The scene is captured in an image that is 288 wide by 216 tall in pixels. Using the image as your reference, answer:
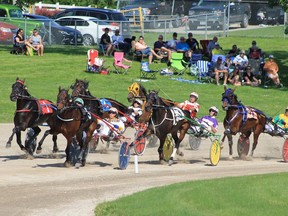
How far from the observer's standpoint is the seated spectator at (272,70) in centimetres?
3700

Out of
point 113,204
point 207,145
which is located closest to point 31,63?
point 207,145

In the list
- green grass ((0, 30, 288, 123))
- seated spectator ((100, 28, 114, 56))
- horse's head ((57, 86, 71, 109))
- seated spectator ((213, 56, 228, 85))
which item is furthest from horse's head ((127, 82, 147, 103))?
seated spectator ((100, 28, 114, 56))

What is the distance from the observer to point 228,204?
1449 cm

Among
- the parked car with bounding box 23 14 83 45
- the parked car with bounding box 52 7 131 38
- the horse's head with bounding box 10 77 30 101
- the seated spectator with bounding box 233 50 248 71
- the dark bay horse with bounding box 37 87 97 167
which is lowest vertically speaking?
the dark bay horse with bounding box 37 87 97 167

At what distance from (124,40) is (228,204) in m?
26.4

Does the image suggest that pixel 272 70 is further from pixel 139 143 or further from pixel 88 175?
pixel 88 175

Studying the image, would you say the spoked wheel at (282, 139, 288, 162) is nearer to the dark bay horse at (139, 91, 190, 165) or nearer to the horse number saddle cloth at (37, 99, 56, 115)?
the dark bay horse at (139, 91, 190, 165)

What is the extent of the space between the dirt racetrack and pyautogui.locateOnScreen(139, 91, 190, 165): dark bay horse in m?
0.79

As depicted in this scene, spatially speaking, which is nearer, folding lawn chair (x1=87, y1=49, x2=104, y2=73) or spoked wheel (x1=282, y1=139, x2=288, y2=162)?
spoked wheel (x1=282, y1=139, x2=288, y2=162)

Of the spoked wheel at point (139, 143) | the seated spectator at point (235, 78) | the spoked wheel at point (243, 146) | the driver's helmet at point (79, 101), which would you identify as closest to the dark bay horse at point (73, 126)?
the driver's helmet at point (79, 101)

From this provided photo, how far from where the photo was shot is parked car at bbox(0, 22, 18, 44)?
138 feet

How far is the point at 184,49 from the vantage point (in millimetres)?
38625

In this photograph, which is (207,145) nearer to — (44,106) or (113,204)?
(44,106)

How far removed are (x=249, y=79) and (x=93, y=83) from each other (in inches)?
264
